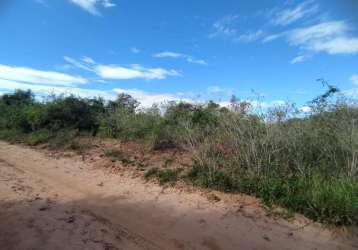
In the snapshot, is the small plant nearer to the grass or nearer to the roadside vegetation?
the roadside vegetation

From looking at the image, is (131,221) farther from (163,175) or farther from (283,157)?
(283,157)

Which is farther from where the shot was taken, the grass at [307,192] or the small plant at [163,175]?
the small plant at [163,175]

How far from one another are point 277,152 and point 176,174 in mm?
2015

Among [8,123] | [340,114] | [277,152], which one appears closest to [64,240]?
[277,152]

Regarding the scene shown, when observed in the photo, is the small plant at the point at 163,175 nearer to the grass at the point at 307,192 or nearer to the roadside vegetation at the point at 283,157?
the roadside vegetation at the point at 283,157

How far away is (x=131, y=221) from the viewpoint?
170 inches

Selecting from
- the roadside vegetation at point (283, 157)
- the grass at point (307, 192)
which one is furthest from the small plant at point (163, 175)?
the grass at point (307, 192)

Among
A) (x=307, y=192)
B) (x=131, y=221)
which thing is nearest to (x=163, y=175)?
(x=131, y=221)

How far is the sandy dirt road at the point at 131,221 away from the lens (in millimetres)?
3721

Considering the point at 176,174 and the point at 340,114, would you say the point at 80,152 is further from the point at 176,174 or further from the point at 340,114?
the point at 340,114

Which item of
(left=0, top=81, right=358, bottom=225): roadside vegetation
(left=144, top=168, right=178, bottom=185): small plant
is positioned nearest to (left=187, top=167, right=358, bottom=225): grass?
(left=0, top=81, right=358, bottom=225): roadside vegetation

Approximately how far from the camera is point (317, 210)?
4426 mm

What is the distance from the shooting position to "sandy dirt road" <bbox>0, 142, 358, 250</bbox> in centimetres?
372

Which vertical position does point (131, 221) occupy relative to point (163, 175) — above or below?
below
